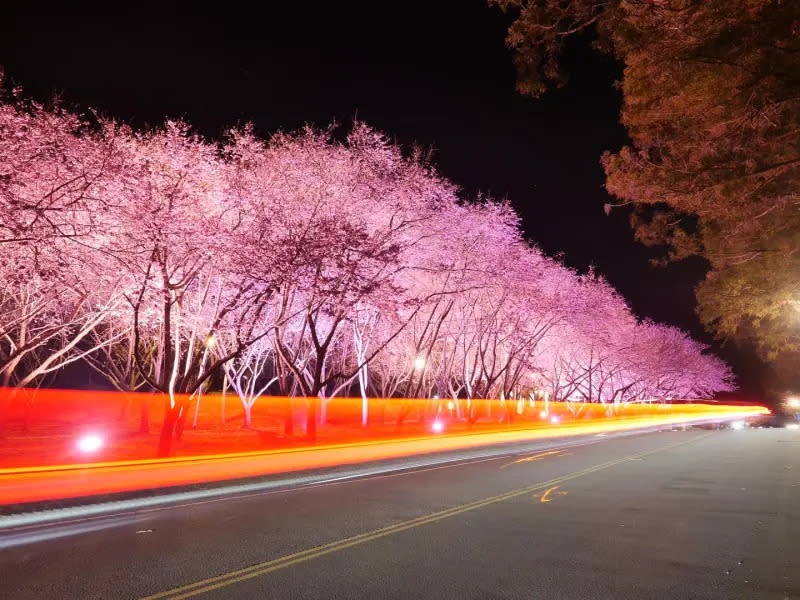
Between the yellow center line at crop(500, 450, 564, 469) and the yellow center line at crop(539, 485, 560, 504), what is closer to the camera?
the yellow center line at crop(539, 485, 560, 504)

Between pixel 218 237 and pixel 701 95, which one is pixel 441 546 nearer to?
pixel 701 95

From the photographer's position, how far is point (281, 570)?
6.54 metres

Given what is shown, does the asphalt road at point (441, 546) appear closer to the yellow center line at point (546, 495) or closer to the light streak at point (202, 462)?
the yellow center line at point (546, 495)

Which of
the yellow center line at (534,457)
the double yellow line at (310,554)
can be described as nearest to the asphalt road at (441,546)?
the double yellow line at (310,554)

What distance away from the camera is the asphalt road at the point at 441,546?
5969 millimetres

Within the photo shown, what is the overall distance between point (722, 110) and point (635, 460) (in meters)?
10.9

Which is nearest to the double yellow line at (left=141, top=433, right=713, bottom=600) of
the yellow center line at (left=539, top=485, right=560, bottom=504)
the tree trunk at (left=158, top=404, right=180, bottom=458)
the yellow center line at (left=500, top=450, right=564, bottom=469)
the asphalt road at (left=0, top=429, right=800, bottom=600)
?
the asphalt road at (left=0, top=429, right=800, bottom=600)

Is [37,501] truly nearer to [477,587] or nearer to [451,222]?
[477,587]

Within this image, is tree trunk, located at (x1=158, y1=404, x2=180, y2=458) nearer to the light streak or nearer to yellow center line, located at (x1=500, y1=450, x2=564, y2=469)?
the light streak

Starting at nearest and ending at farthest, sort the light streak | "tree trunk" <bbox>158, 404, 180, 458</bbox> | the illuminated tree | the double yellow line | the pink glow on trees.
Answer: the double yellow line, the illuminated tree, the light streak, the pink glow on trees, "tree trunk" <bbox>158, 404, 180, 458</bbox>

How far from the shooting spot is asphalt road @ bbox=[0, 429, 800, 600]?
5969mm

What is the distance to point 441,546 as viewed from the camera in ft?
24.9

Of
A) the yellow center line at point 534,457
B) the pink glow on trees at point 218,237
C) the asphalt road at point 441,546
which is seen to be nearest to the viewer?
the asphalt road at point 441,546

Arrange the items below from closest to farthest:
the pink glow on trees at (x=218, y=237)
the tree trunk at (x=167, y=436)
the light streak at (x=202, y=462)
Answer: the light streak at (x=202, y=462) < the pink glow on trees at (x=218, y=237) < the tree trunk at (x=167, y=436)
